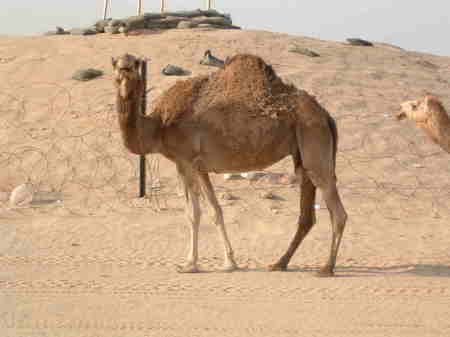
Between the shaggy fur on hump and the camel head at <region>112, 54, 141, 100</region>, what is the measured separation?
0.89 metres

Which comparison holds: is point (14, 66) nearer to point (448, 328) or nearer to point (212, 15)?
point (212, 15)

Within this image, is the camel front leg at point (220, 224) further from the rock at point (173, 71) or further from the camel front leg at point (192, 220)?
the rock at point (173, 71)

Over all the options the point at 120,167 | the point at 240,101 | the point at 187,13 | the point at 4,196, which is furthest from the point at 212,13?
the point at 240,101

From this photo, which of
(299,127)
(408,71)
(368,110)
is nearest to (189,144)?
(299,127)

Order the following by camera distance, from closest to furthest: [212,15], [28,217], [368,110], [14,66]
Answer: [28,217], [368,110], [14,66], [212,15]

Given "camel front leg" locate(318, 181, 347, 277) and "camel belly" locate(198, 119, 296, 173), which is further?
"camel belly" locate(198, 119, 296, 173)

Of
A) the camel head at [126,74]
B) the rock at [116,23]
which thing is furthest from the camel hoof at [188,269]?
the rock at [116,23]

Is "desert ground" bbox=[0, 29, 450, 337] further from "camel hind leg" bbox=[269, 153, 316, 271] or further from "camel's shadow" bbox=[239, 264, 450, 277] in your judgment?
"camel hind leg" bbox=[269, 153, 316, 271]

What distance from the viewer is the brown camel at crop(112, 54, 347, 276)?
925 centimetres

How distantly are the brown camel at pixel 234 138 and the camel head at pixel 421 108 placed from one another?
1168mm

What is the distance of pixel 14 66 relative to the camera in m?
22.8

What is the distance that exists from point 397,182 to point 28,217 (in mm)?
6914

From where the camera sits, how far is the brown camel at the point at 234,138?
925cm

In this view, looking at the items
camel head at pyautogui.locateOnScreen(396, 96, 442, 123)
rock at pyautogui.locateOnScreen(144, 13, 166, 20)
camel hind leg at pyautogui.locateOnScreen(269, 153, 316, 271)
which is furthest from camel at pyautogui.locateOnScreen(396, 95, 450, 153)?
rock at pyautogui.locateOnScreen(144, 13, 166, 20)
